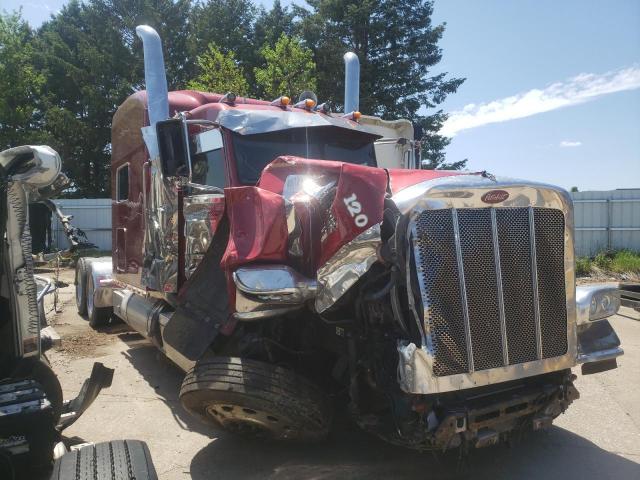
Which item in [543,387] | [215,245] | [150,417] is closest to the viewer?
[543,387]

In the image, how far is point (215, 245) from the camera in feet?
12.0

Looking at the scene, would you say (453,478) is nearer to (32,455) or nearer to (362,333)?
(362,333)

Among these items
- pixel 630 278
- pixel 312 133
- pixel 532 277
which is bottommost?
pixel 630 278

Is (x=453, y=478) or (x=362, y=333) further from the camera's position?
(x=453, y=478)

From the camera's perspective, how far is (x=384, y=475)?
10.8 feet

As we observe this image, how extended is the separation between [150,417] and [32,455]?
8.29 ft

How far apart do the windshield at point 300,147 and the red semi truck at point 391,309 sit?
2.24 ft

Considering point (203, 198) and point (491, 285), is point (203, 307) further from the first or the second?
point (491, 285)

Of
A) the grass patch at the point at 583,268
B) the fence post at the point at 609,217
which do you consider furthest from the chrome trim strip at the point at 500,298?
the fence post at the point at 609,217

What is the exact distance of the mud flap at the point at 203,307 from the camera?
3.49 metres

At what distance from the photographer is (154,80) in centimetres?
486

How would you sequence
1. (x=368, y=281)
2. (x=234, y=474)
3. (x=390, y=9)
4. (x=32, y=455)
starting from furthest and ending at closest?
1. (x=390, y=9)
2. (x=234, y=474)
3. (x=368, y=281)
4. (x=32, y=455)

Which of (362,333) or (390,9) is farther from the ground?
(390,9)

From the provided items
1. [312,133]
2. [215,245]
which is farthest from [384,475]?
[312,133]
